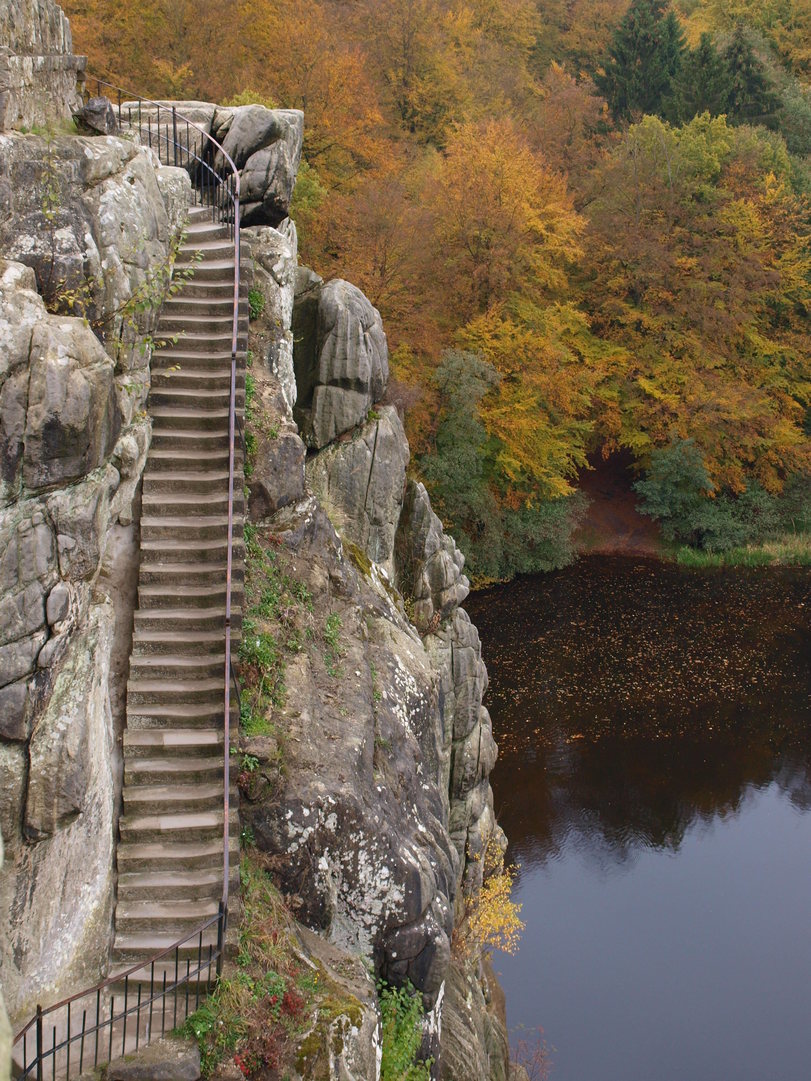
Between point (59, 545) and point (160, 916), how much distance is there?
3734mm

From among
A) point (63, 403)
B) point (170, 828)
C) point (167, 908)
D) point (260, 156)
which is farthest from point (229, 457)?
point (260, 156)

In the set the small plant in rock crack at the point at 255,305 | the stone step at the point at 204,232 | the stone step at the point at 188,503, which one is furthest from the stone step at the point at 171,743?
the stone step at the point at 204,232

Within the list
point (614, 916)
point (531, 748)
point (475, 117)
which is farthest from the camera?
point (475, 117)

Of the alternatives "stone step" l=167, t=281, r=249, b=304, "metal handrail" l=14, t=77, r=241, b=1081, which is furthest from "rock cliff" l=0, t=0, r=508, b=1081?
"stone step" l=167, t=281, r=249, b=304

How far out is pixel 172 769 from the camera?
1091cm

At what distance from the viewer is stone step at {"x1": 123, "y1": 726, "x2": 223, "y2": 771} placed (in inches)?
434

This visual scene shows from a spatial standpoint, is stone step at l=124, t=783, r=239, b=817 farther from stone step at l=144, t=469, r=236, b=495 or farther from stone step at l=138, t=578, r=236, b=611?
stone step at l=144, t=469, r=236, b=495

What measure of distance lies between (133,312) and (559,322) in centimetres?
2735

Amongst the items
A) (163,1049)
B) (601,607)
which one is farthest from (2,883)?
(601,607)

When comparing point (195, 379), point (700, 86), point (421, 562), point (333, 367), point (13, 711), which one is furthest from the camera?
point (700, 86)

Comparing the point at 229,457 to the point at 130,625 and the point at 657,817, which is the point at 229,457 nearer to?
the point at 130,625

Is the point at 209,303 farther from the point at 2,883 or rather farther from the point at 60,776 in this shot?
the point at 2,883

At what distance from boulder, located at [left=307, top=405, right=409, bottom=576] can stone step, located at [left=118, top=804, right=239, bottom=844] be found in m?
7.37

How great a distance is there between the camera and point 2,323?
30.0ft
